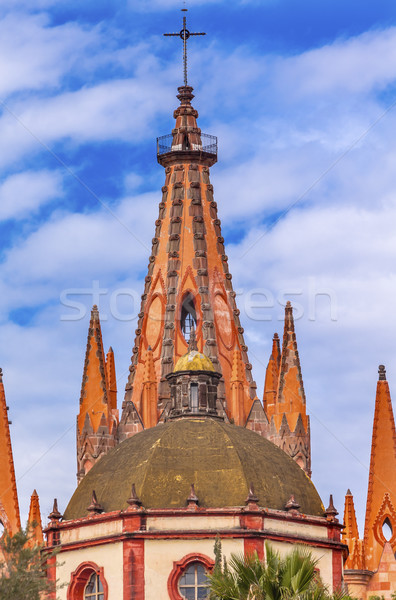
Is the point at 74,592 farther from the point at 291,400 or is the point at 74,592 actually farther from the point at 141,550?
the point at 291,400

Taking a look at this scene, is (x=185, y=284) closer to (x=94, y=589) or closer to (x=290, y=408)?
(x=290, y=408)

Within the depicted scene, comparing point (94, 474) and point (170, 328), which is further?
point (170, 328)

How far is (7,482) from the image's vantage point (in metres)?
101

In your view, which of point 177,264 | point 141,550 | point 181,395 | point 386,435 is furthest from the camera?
point 177,264

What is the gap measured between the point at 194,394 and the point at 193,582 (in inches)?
449

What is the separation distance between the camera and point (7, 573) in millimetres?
71125

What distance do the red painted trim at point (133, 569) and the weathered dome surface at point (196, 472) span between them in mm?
1734

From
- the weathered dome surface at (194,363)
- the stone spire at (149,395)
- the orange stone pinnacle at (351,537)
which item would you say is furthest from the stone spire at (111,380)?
the weathered dome surface at (194,363)

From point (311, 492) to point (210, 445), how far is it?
4.80m

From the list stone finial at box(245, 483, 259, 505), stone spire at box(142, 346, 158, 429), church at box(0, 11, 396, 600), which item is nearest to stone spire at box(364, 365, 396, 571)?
church at box(0, 11, 396, 600)

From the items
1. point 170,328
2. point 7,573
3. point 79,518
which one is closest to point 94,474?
point 79,518

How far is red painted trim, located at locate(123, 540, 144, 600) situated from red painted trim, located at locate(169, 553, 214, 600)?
3.71 feet

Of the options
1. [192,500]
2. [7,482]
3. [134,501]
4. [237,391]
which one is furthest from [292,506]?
[237,391]

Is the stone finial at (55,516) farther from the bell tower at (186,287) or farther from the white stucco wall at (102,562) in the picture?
the bell tower at (186,287)
